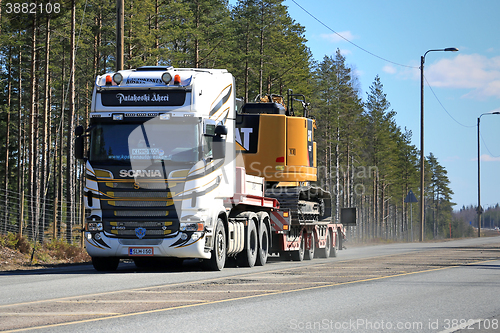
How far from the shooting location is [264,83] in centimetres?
5356

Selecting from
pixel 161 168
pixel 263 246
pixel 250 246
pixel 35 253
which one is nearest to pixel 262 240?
Result: pixel 263 246

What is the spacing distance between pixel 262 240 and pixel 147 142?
5555 mm

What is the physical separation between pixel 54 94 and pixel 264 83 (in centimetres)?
1955

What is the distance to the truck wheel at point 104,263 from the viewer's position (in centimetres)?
1490

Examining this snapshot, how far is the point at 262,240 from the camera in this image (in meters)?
18.0

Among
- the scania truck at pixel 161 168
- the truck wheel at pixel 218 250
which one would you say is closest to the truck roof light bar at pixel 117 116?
the scania truck at pixel 161 168

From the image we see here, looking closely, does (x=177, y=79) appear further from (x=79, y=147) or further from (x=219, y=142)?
(x=79, y=147)

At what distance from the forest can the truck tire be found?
9.37 metres

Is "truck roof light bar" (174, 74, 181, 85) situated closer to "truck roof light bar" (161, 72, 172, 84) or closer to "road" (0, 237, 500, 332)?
"truck roof light bar" (161, 72, 172, 84)

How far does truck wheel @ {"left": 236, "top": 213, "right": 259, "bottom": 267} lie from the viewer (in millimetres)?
16703

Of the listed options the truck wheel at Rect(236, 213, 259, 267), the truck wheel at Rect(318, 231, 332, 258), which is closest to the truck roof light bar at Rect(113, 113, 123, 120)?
the truck wheel at Rect(236, 213, 259, 267)

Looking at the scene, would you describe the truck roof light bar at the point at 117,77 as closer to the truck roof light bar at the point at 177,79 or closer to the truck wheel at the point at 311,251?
the truck roof light bar at the point at 177,79

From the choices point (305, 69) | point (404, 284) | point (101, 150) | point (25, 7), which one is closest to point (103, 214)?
point (101, 150)

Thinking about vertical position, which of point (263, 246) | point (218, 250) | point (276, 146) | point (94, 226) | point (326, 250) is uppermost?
point (276, 146)
